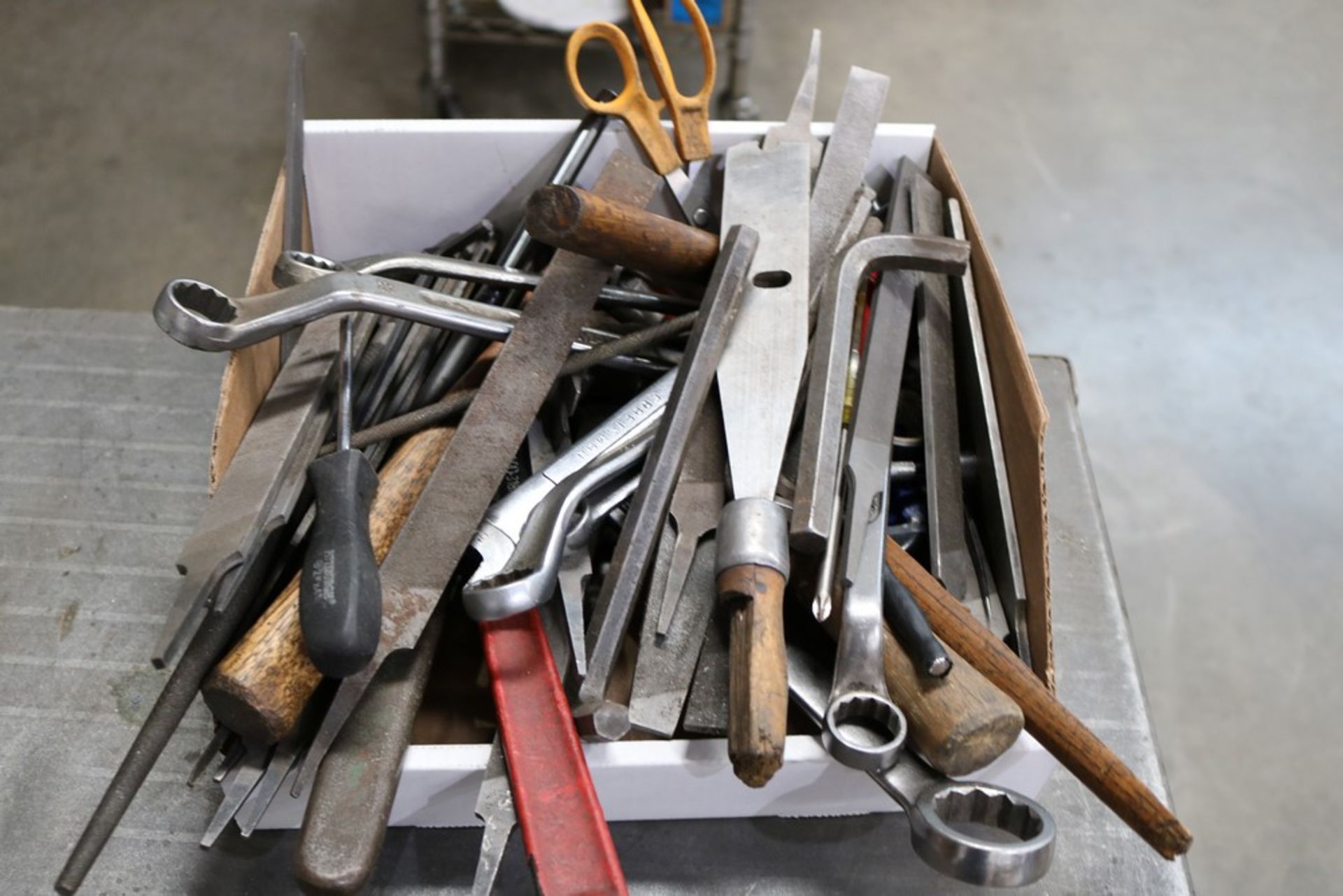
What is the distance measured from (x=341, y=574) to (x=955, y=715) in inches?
11.1

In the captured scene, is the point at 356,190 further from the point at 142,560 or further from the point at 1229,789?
the point at 1229,789

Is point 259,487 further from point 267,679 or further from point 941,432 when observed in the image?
point 941,432

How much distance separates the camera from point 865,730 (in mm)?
542

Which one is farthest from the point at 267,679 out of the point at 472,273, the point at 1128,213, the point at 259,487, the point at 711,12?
the point at 1128,213

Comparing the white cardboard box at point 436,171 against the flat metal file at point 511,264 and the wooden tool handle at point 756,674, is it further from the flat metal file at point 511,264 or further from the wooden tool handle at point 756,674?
the wooden tool handle at point 756,674

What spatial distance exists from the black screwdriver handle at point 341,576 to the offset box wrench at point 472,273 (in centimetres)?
19

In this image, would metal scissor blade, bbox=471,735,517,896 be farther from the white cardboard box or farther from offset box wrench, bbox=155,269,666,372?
offset box wrench, bbox=155,269,666,372

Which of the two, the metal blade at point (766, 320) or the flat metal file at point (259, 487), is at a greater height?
the metal blade at point (766, 320)

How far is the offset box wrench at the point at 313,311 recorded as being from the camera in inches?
23.3

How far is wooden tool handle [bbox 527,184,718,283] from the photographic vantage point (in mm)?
638

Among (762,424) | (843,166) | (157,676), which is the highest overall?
(843,166)

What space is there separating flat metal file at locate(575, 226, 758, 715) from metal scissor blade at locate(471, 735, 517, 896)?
0.15 ft

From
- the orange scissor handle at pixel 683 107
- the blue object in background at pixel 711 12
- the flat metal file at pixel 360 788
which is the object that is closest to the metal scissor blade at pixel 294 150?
the orange scissor handle at pixel 683 107

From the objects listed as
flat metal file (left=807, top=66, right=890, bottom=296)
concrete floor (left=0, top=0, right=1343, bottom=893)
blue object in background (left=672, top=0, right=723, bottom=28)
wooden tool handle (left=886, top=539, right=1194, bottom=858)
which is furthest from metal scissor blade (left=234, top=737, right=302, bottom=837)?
blue object in background (left=672, top=0, right=723, bottom=28)
